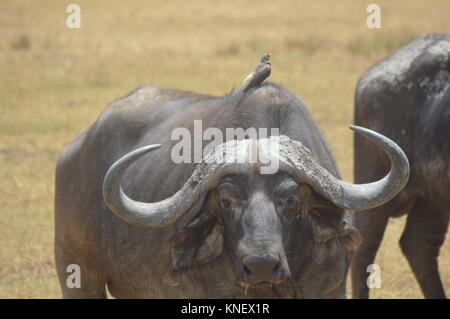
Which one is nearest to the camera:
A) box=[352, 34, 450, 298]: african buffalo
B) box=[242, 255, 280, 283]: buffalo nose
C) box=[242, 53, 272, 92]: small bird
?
box=[242, 255, 280, 283]: buffalo nose

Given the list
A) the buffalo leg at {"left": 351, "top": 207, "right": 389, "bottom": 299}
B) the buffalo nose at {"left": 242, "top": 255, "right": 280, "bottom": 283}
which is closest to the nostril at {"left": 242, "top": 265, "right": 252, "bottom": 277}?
the buffalo nose at {"left": 242, "top": 255, "right": 280, "bottom": 283}

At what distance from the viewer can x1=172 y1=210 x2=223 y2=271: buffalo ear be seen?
5.60 meters

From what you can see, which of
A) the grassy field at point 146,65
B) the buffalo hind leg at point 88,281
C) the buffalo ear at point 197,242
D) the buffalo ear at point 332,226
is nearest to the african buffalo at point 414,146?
the grassy field at point 146,65

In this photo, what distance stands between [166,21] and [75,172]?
14.8m

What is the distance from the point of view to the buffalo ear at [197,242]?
560cm

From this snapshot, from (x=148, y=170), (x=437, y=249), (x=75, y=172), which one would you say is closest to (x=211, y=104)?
(x=148, y=170)

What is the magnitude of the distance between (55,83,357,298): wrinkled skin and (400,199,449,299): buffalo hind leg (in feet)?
6.70

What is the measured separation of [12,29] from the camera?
19828 mm

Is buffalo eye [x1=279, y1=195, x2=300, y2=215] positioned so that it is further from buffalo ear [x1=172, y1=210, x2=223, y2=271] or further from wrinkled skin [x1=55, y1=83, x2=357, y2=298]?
buffalo ear [x1=172, y1=210, x2=223, y2=271]

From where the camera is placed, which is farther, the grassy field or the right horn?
the grassy field

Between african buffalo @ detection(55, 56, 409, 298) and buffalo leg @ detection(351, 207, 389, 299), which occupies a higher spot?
african buffalo @ detection(55, 56, 409, 298)

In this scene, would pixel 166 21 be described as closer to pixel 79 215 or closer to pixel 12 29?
pixel 12 29

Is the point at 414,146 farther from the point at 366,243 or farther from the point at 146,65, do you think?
the point at 146,65

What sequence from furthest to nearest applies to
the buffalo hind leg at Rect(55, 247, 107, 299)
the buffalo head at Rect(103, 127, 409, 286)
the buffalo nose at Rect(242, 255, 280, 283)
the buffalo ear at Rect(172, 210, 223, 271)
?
the buffalo hind leg at Rect(55, 247, 107, 299) → the buffalo ear at Rect(172, 210, 223, 271) → the buffalo head at Rect(103, 127, 409, 286) → the buffalo nose at Rect(242, 255, 280, 283)
